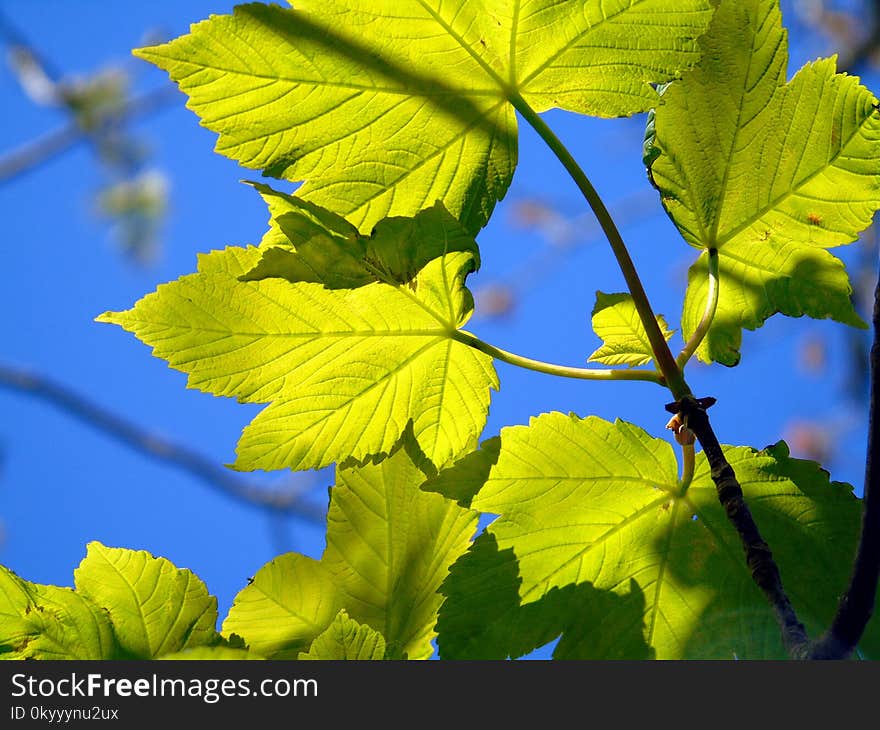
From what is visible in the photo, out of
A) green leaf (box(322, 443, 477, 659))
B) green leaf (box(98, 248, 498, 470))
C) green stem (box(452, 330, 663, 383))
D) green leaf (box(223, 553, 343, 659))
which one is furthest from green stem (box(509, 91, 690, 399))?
green leaf (box(223, 553, 343, 659))

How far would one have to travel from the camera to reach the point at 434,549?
868mm

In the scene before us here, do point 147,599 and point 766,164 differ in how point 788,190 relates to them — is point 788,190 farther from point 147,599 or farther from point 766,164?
point 147,599

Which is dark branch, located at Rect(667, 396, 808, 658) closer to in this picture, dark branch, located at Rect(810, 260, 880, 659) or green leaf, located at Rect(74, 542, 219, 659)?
dark branch, located at Rect(810, 260, 880, 659)

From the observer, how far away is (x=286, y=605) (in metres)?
0.87

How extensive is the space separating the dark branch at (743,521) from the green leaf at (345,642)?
0.31 m

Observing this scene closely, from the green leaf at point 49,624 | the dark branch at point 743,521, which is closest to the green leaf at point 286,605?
the green leaf at point 49,624

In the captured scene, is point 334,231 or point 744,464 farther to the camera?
point 744,464

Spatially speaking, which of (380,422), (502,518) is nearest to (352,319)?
(380,422)

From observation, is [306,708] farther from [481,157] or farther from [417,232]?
[481,157]

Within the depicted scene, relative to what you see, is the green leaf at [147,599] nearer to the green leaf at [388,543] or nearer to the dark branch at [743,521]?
the green leaf at [388,543]

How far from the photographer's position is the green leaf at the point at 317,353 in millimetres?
A: 784

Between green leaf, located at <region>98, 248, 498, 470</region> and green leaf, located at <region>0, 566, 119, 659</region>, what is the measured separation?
0.18 meters

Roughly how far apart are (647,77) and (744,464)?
1.17 ft

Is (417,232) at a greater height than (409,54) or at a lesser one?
lesser
